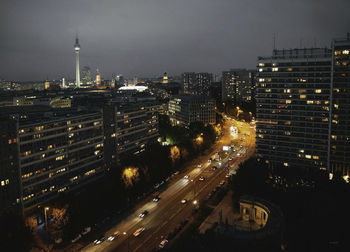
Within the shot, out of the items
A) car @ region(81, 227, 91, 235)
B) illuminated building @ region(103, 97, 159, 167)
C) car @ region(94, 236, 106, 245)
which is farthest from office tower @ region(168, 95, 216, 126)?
car @ region(94, 236, 106, 245)

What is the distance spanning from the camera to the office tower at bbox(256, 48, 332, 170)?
5681 centimetres

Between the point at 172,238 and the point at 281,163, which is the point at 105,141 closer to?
the point at 172,238

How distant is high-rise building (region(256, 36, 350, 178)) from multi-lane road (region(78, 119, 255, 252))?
12.6 m

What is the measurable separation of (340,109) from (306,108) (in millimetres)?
5931

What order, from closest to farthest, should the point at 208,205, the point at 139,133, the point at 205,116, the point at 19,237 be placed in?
the point at 19,237 → the point at 208,205 → the point at 139,133 → the point at 205,116

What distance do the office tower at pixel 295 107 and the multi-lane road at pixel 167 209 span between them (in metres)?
12.0

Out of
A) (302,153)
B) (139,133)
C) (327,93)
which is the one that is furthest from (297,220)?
(139,133)

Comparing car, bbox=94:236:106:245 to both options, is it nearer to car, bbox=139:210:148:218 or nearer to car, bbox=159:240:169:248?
car, bbox=139:210:148:218

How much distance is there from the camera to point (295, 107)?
2339 inches

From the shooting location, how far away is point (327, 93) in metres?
56.2

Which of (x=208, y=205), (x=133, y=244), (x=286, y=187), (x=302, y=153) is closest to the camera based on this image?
(x=133, y=244)

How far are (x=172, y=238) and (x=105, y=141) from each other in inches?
1194

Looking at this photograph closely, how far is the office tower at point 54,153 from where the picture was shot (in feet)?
147

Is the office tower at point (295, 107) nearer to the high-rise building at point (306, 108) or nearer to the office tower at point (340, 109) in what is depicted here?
the high-rise building at point (306, 108)
